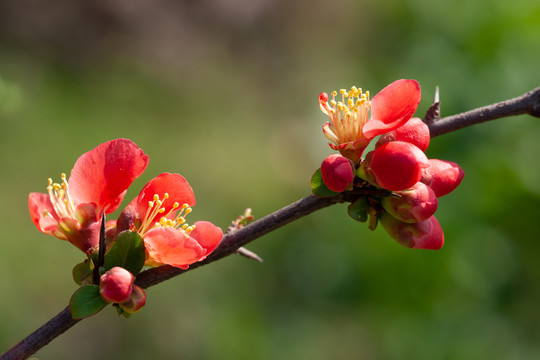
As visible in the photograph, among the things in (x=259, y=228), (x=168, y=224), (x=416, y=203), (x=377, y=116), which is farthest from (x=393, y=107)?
(x=168, y=224)

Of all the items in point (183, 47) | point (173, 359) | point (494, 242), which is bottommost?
point (173, 359)

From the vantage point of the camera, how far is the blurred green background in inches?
89.4

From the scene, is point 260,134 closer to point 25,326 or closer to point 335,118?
point 25,326

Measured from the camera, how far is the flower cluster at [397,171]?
2.53 ft

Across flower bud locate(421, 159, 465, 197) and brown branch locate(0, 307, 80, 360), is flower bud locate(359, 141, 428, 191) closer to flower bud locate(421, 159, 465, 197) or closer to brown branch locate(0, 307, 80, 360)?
flower bud locate(421, 159, 465, 197)

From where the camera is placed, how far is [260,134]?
3666mm

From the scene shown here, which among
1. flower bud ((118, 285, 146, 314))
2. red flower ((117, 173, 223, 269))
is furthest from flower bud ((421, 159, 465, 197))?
flower bud ((118, 285, 146, 314))

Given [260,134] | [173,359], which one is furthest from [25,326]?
[260,134]

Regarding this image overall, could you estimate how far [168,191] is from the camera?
83cm

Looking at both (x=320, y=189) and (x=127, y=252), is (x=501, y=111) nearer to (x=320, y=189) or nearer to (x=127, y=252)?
(x=320, y=189)

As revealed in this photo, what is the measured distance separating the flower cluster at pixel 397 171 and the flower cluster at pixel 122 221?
199mm

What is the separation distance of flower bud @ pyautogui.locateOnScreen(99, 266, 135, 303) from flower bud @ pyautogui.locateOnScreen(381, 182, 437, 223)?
37cm

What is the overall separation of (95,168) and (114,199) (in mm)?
60

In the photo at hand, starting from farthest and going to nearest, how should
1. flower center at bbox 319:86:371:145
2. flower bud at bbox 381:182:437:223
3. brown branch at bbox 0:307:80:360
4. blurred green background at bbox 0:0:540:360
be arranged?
blurred green background at bbox 0:0:540:360
flower center at bbox 319:86:371:145
flower bud at bbox 381:182:437:223
brown branch at bbox 0:307:80:360
